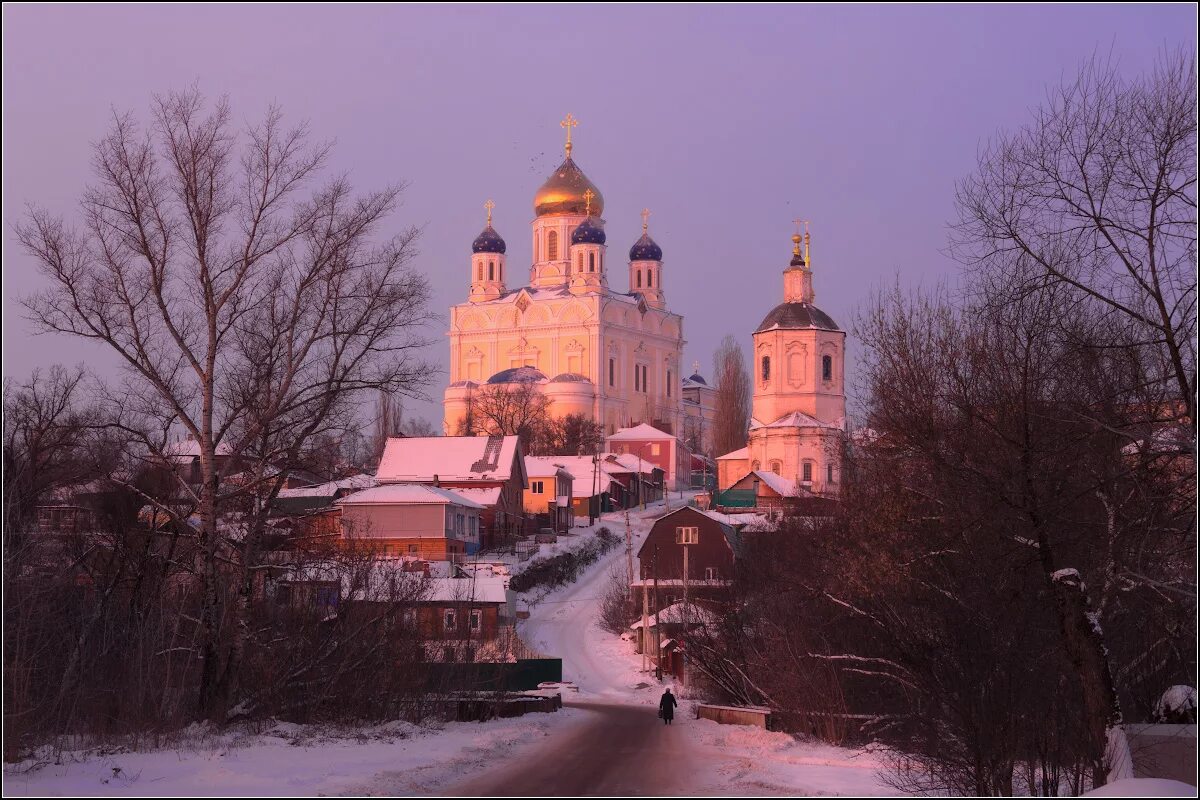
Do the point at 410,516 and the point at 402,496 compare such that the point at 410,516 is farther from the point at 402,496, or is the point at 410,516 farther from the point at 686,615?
the point at 686,615

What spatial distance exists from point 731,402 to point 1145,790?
286ft

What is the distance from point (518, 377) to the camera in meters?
98.9

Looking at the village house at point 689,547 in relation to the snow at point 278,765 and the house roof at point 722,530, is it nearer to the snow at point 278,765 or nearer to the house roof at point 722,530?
the house roof at point 722,530

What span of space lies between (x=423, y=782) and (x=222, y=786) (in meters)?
2.23

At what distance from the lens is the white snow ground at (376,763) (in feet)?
43.7

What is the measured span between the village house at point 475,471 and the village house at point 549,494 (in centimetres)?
364

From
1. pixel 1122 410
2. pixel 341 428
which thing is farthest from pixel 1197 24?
pixel 341 428

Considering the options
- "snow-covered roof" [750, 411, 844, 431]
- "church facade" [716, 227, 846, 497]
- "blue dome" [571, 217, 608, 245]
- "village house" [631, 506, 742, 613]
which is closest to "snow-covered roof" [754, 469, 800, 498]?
"church facade" [716, 227, 846, 497]

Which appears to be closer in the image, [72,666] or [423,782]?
[423,782]

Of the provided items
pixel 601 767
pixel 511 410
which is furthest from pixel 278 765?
pixel 511 410

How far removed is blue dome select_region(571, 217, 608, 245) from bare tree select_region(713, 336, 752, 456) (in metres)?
Result: 13.0

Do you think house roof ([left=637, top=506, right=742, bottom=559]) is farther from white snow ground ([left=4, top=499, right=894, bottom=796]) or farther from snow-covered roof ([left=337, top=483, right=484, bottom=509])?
white snow ground ([left=4, top=499, right=894, bottom=796])

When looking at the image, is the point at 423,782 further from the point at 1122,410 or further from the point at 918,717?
the point at 1122,410

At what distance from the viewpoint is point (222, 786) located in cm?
1331
